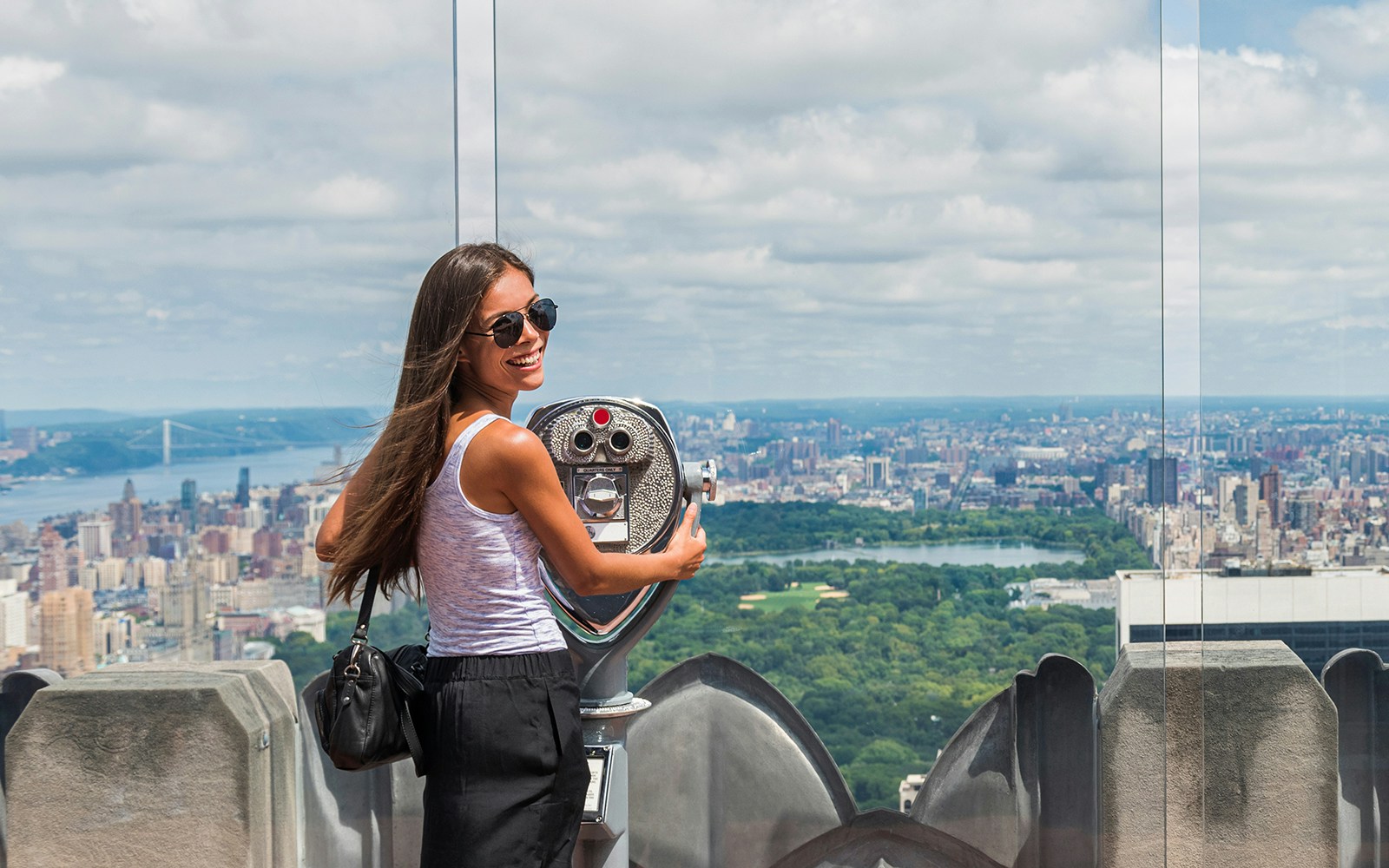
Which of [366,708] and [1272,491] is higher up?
[1272,491]

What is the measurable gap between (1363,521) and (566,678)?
6.66 ft

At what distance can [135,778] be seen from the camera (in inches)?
97.3

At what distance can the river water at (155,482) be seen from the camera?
3.52m

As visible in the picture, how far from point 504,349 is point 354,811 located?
1539 millimetres

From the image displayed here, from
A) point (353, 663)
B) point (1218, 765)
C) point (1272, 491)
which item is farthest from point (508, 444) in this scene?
point (1272, 491)

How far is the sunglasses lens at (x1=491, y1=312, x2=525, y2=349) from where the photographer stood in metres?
1.70

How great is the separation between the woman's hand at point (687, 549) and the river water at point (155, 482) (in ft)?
6.20

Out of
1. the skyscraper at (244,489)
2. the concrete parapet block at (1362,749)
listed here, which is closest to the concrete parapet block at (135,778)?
the skyscraper at (244,489)

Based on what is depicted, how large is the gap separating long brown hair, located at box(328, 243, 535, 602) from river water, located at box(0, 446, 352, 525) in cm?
191

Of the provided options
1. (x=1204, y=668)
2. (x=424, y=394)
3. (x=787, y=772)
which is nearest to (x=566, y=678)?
(x=424, y=394)

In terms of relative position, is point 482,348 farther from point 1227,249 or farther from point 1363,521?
point 1363,521

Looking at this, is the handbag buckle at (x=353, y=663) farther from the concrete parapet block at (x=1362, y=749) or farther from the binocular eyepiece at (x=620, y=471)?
the concrete parapet block at (x=1362, y=749)

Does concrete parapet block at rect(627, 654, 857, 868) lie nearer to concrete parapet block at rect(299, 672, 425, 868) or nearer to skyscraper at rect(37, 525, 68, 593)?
concrete parapet block at rect(299, 672, 425, 868)

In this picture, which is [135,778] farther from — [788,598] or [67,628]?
[788,598]
